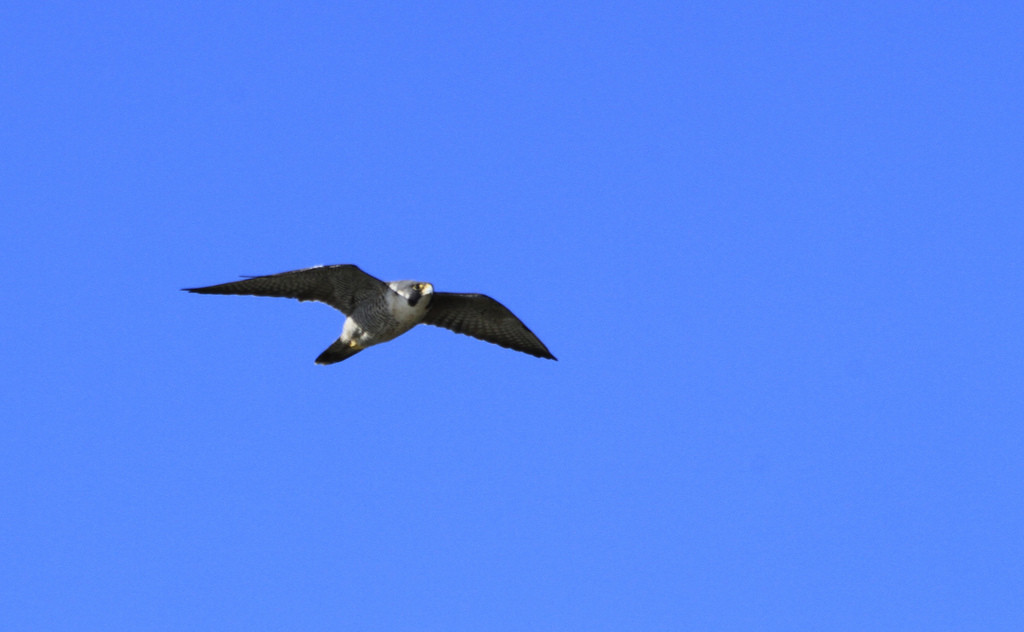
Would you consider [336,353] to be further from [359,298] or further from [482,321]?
[482,321]

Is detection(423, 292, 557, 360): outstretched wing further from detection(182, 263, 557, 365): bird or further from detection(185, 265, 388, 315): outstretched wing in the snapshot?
detection(185, 265, 388, 315): outstretched wing

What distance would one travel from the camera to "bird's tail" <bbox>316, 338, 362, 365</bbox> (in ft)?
51.4

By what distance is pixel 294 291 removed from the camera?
15.2 m

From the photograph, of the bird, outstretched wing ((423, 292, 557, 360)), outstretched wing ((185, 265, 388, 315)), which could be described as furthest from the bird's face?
outstretched wing ((423, 292, 557, 360))

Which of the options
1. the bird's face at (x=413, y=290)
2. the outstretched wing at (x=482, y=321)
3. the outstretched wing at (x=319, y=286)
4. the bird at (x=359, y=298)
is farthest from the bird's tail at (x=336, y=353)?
the outstretched wing at (x=482, y=321)

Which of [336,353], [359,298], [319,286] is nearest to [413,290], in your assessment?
[359,298]

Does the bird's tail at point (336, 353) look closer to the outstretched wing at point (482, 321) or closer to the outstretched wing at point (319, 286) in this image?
the outstretched wing at point (319, 286)

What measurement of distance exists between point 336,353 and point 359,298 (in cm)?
102

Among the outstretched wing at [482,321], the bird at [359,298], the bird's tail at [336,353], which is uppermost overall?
the outstretched wing at [482,321]

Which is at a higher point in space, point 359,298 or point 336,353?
point 359,298

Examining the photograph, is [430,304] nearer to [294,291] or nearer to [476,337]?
[476,337]

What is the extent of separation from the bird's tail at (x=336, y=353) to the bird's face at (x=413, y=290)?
1.26 metres

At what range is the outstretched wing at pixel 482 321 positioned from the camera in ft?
53.4

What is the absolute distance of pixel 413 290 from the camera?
14922mm
